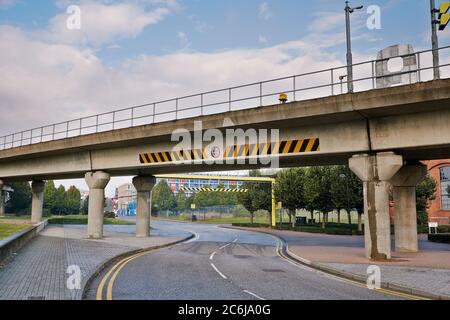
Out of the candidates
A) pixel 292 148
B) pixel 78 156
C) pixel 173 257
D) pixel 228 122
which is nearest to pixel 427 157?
pixel 292 148

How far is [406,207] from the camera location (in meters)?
23.0

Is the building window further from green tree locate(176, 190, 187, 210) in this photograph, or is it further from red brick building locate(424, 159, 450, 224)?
green tree locate(176, 190, 187, 210)

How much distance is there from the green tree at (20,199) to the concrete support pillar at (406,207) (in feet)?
285

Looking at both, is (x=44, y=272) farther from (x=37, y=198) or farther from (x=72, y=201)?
(x=72, y=201)

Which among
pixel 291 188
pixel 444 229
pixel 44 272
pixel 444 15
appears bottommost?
pixel 444 229

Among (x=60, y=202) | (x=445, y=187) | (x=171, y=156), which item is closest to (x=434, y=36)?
(x=171, y=156)

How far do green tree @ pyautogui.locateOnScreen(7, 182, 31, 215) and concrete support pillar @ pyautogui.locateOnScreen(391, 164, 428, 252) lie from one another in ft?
285

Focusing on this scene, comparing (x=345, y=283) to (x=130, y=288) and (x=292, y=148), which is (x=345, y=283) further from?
(x=292, y=148)

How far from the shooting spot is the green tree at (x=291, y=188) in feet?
165

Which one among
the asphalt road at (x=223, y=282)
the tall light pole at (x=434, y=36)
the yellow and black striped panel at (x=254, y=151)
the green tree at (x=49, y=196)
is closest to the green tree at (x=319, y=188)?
the yellow and black striped panel at (x=254, y=151)

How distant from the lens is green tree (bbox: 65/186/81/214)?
117 m

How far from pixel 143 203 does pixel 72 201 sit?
95567 mm

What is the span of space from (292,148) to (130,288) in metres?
11.1
